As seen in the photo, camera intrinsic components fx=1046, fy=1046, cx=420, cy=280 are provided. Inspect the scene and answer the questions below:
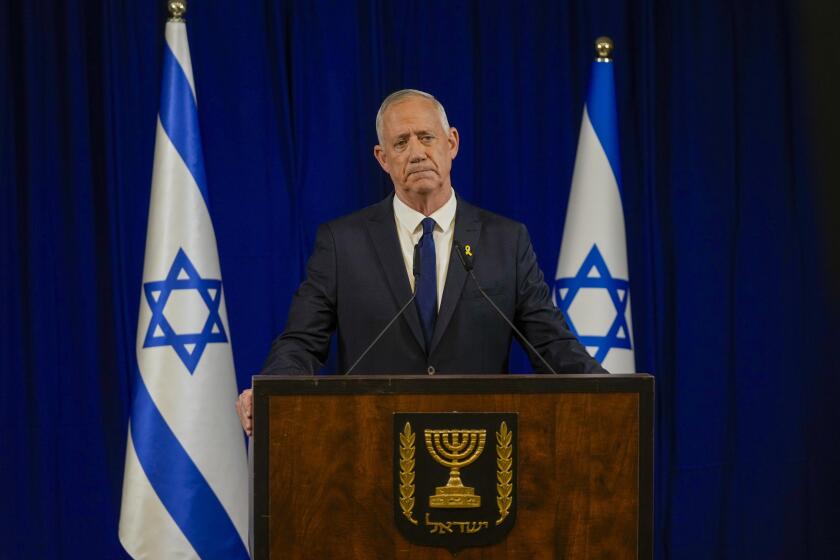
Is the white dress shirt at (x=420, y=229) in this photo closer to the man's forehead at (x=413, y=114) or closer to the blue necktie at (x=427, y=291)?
the blue necktie at (x=427, y=291)

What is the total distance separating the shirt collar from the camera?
271cm

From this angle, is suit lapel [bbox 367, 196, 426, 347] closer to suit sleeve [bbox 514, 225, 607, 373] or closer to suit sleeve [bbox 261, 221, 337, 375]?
suit sleeve [bbox 261, 221, 337, 375]

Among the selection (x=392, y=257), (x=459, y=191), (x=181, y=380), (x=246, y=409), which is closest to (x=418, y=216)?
(x=392, y=257)

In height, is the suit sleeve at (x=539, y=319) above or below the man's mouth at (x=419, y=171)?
below

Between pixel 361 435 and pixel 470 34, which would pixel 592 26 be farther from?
pixel 361 435

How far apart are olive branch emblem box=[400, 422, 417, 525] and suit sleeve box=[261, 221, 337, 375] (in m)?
0.63

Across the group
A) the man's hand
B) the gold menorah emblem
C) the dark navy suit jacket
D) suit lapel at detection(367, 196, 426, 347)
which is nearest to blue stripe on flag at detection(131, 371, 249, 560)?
the dark navy suit jacket

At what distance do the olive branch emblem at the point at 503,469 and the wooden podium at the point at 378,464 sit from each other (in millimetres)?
16

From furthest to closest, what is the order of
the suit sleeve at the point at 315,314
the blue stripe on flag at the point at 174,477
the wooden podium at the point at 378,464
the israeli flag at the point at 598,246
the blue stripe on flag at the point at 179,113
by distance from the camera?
1. the israeli flag at the point at 598,246
2. the blue stripe on flag at the point at 179,113
3. the blue stripe on flag at the point at 174,477
4. the suit sleeve at the point at 315,314
5. the wooden podium at the point at 378,464

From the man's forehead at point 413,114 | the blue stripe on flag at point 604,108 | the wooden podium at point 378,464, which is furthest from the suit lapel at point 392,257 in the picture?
the blue stripe on flag at point 604,108

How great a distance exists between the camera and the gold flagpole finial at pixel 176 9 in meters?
3.29

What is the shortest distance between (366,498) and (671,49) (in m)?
2.81

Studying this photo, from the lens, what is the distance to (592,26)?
13.2 ft

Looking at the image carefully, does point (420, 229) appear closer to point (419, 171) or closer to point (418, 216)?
point (418, 216)
